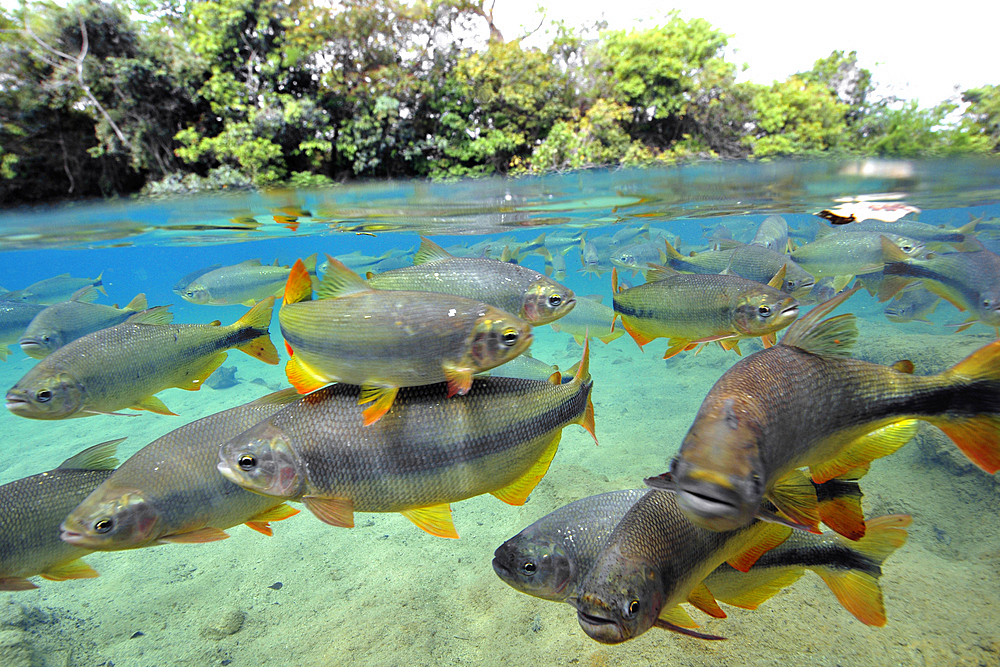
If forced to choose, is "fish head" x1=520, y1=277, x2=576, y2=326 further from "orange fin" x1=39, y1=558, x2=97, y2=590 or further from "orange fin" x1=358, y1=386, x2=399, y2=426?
"orange fin" x1=39, y1=558, x2=97, y2=590

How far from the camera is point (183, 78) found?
14.0 metres

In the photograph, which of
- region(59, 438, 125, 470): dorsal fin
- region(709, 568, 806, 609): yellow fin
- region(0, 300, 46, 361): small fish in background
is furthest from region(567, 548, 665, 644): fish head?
region(0, 300, 46, 361): small fish in background

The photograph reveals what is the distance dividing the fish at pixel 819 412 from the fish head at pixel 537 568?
→ 0.97 meters

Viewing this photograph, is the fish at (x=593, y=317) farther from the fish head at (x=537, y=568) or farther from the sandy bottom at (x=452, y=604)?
the fish head at (x=537, y=568)

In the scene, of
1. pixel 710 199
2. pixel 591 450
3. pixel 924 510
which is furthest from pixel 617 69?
pixel 924 510

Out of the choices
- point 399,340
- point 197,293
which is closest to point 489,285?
point 399,340

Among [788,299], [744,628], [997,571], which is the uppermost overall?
[788,299]

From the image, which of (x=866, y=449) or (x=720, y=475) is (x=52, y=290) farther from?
(x=866, y=449)

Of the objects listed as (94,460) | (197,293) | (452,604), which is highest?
(197,293)

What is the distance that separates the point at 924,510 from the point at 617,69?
1678cm

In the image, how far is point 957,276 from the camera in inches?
179

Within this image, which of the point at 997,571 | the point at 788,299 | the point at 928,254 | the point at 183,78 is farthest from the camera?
the point at 183,78

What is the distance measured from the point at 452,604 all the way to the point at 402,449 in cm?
252

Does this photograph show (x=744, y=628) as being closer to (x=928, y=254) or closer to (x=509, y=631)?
(x=509, y=631)
